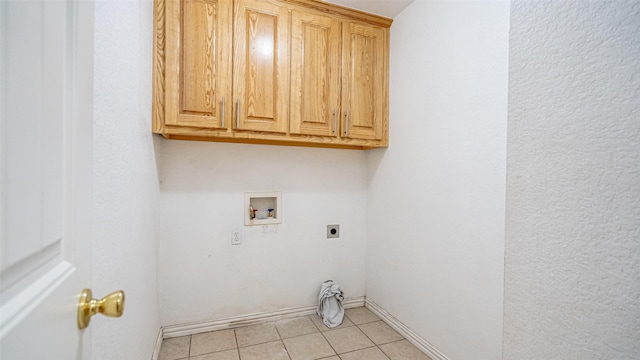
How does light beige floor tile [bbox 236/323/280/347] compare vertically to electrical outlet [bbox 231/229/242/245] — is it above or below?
below

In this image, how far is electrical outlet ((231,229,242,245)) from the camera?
Answer: 2.04 metres

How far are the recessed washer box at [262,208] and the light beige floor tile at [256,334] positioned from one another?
2.53ft

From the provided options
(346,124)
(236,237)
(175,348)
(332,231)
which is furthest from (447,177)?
(175,348)

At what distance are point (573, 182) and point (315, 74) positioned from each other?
1.66 metres

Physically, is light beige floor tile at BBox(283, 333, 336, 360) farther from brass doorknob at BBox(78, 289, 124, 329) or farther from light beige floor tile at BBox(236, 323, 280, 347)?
brass doorknob at BBox(78, 289, 124, 329)

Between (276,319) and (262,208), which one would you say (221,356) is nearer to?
(276,319)

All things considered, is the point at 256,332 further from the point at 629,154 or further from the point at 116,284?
the point at 629,154

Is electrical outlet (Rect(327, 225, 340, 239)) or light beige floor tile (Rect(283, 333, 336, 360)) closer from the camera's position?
light beige floor tile (Rect(283, 333, 336, 360))

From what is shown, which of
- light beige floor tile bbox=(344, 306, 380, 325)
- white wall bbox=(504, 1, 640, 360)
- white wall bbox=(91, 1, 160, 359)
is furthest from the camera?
light beige floor tile bbox=(344, 306, 380, 325)

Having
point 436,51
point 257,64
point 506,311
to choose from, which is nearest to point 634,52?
point 506,311

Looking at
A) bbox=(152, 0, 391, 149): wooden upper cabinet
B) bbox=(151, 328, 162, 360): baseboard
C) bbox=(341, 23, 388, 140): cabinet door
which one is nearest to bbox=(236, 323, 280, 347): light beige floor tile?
bbox=(151, 328, 162, 360): baseboard

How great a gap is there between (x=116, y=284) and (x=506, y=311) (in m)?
1.18

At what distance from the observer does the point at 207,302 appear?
197 cm

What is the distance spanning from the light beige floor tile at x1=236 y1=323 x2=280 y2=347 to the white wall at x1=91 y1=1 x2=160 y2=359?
57 cm
